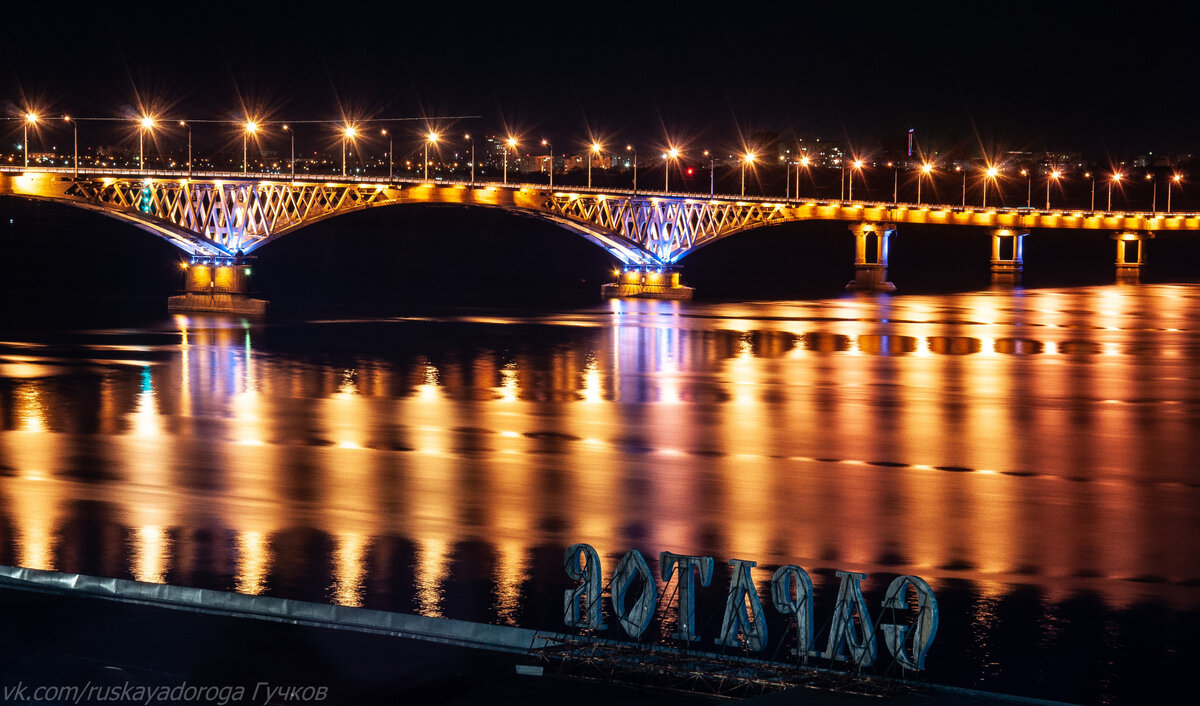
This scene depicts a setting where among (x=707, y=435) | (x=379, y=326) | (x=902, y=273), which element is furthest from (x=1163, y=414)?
(x=902, y=273)

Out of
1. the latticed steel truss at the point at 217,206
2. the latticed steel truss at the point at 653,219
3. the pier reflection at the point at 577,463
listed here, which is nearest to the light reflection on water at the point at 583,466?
the pier reflection at the point at 577,463

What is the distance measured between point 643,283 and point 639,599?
310 ft

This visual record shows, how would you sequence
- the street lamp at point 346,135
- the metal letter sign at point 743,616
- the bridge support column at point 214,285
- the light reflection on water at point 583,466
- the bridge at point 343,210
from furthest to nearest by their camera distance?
the street lamp at point 346,135 < the bridge support column at point 214,285 < the bridge at point 343,210 < the light reflection on water at point 583,466 < the metal letter sign at point 743,616

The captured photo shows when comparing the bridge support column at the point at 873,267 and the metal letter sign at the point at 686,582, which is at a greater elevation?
the bridge support column at the point at 873,267

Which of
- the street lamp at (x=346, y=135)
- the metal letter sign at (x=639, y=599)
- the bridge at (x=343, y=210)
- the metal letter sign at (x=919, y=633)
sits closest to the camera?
the metal letter sign at (x=919, y=633)

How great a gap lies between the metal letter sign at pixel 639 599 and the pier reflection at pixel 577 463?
178cm

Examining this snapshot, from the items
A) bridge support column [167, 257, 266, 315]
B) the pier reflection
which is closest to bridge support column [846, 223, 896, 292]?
bridge support column [167, 257, 266, 315]

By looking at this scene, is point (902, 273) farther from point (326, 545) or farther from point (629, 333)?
point (326, 545)

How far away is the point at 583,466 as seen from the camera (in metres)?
27.7

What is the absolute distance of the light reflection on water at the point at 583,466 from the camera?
18406 mm

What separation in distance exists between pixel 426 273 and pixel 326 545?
12483cm

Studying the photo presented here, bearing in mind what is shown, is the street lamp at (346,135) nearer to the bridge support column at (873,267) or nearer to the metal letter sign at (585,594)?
the bridge support column at (873,267)

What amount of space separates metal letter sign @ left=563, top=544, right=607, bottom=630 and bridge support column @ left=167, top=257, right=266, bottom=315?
70191mm

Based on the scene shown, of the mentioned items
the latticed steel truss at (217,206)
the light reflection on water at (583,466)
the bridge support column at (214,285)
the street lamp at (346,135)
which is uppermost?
the street lamp at (346,135)
